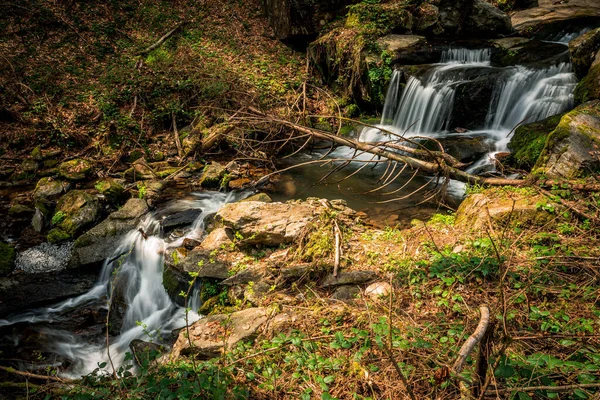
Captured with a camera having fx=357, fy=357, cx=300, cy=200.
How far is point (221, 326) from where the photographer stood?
3779 mm

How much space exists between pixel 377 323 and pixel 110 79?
11012mm

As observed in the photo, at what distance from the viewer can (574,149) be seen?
5.16m

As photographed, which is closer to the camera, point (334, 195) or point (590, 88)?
point (590, 88)

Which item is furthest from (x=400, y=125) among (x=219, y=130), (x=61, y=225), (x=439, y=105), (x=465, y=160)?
(x=61, y=225)

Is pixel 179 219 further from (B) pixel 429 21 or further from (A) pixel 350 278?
(B) pixel 429 21

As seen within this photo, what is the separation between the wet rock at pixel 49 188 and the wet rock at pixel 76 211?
60cm

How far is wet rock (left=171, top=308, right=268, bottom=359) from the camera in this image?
11.3ft

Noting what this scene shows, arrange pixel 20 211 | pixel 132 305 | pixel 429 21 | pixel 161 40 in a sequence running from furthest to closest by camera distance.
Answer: pixel 161 40 < pixel 429 21 < pixel 20 211 < pixel 132 305

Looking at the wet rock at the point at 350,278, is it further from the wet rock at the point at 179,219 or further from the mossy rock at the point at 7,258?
the mossy rock at the point at 7,258

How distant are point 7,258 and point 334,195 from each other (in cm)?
610

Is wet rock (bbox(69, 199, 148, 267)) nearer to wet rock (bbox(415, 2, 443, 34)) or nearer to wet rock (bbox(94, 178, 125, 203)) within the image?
wet rock (bbox(94, 178, 125, 203))

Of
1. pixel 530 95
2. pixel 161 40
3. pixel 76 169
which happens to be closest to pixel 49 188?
pixel 76 169

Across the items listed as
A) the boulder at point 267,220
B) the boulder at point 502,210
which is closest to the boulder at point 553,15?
the boulder at point 502,210

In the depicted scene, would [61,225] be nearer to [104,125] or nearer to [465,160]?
[104,125]
